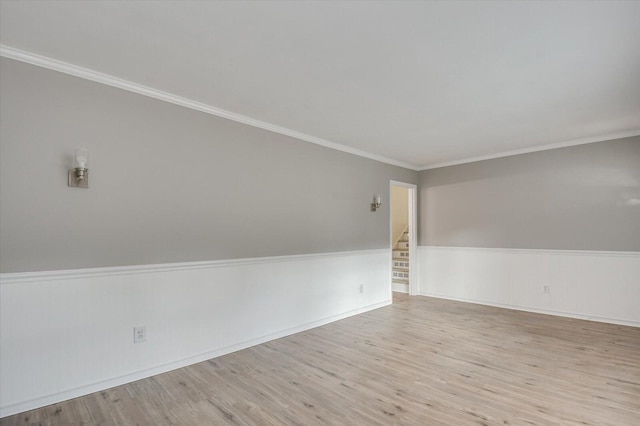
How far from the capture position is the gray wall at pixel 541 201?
4.32 meters

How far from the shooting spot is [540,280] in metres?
4.92

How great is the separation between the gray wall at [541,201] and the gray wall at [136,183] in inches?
111

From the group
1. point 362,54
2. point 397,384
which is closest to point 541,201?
point 397,384

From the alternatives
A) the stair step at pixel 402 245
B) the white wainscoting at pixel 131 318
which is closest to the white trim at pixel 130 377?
the white wainscoting at pixel 131 318

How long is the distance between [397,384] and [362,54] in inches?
99.4

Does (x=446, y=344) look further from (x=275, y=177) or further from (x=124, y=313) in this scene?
(x=124, y=313)

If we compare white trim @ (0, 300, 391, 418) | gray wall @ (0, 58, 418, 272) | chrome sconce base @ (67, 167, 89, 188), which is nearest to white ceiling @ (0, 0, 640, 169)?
gray wall @ (0, 58, 418, 272)

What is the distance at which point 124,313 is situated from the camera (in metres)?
2.69

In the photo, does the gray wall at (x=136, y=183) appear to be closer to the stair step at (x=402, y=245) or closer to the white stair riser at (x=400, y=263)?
the white stair riser at (x=400, y=263)

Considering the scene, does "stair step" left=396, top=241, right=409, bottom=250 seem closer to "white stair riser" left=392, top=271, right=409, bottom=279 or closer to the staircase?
the staircase

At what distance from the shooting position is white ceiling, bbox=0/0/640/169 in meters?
1.90

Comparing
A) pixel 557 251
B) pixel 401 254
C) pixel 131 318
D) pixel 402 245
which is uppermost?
pixel 557 251

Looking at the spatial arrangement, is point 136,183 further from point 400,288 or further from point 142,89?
point 400,288

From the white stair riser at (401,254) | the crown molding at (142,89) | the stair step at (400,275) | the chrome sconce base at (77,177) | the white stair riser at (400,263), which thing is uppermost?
the crown molding at (142,89)
